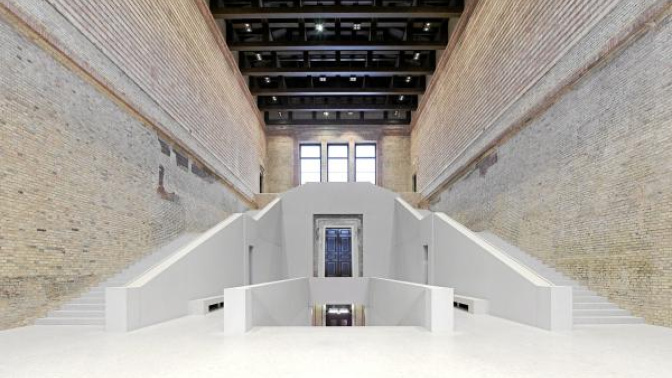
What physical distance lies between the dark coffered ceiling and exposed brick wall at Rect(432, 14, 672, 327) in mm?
6718

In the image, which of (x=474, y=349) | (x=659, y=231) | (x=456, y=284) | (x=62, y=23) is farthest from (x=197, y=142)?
(x=659, y=231)

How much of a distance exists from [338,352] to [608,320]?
4461mm

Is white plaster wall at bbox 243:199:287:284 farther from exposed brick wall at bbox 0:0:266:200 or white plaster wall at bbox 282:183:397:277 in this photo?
exposed brick wall at bbox 0:0:266:200

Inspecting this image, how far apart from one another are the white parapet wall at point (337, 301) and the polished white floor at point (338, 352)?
309 millimetres

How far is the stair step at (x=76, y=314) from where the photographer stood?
6.70 meters

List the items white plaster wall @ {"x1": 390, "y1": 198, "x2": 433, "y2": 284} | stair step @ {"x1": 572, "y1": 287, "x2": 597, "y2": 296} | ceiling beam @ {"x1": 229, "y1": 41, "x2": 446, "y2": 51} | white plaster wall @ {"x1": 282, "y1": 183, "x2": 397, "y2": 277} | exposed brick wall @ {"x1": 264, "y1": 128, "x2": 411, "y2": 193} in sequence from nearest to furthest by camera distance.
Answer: stair step @ {"x1": 572, "y1": 287, "x2": 597, "y2": 296}, white plaster wall @ {"x1": 390, "y1": 198, "x2": 433, "y2": 284}, ceiling beam @ {"x1": 229, "y1": 41, "x2": 446, "y2": 51}, white plaster wall @ {"x1": 282, "y1": 183, "x2": 397, "y2": 277}, exposed brick wall @ {"x1": 264, "y1": 128, "x2": 411, "y2": 193}

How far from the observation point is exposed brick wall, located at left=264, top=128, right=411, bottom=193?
80.0 feet

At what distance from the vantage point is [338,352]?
4840 mm

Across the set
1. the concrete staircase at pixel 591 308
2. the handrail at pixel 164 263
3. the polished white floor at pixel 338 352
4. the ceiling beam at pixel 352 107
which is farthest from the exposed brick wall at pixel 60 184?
the ceiling beam at pixel 352 107

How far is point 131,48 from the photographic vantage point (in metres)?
9.21

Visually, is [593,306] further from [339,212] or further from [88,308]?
[339,212]

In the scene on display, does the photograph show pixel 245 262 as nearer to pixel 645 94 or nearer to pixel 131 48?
pixel 131 48

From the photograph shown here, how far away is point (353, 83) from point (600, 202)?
14.4 metres

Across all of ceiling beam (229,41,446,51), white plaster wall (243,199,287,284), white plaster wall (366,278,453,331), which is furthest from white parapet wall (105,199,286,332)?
ceiling beam (229,41,446,51)
